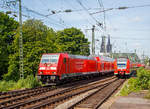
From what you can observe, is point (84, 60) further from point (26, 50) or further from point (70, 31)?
point (70, 31)

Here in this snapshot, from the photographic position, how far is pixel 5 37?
32656 millimetres

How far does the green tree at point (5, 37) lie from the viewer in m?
30.0

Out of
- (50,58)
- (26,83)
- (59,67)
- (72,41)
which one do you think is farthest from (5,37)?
(72,41)

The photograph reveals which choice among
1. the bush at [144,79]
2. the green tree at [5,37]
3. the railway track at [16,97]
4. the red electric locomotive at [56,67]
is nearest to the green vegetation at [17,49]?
the green tree at [5,37]

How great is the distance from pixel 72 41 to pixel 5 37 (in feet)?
72.9

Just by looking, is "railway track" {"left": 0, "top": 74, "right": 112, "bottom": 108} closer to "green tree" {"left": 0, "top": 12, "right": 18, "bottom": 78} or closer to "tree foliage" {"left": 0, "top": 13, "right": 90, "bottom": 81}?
"tree foliage" {"left": 0, "top": 13, "right": 90, "bottom": 81}

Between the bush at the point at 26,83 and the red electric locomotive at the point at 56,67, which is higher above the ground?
the red electric locomotive at the point at 56,67

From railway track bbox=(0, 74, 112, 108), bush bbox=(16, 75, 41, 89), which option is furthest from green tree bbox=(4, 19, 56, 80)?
railway track bbox=(0, 74, 112, 108)

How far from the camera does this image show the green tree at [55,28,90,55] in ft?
167

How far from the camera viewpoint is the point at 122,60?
1179 inches

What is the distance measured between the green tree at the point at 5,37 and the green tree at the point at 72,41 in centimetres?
1693

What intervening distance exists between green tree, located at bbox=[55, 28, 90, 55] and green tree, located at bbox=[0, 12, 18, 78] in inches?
667

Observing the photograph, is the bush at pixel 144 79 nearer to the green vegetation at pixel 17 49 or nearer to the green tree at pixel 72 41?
the green vegetation at pixel 17 49

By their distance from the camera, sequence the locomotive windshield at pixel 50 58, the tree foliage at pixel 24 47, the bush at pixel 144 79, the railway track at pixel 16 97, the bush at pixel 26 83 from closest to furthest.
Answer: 1. the railway track at pixel 16 97
2. the bush at pixel 144 79
3. the bush at pixel 26 83
4. the locomotive windshield at pixel 50 58
5. the tree foliage at pixel 24 47
